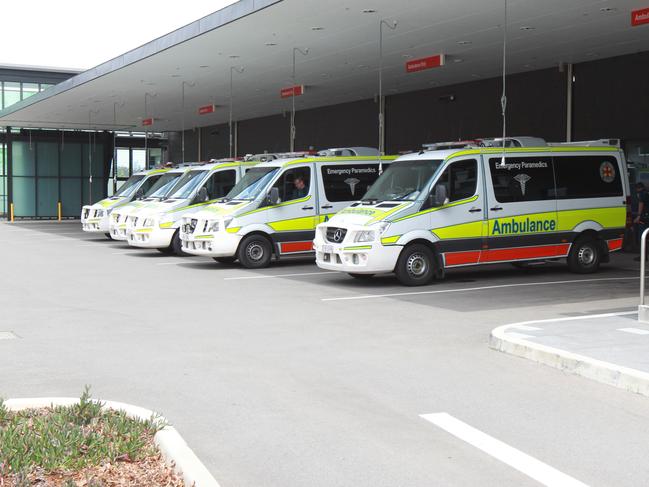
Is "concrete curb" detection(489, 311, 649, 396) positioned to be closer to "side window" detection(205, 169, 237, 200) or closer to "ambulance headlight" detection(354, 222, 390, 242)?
"ambulance headlight" detection(354, 222, 390, 242)

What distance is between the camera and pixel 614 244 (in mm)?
16906

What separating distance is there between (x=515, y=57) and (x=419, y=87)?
677 cm

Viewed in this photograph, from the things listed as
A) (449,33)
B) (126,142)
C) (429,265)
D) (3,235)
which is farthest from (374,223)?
(126,142)

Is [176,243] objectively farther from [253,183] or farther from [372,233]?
[372,233]

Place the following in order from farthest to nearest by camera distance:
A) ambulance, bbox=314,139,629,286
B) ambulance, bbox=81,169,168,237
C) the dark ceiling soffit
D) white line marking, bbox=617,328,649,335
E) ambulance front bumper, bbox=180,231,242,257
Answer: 1. ambulance, bbox=81,169,168,237
2. the dark ceiling soffit
3. ambulance front bumper, bbox=180,231,242,257
4. ambulance, bbox=314,139,629,286
5. white line marking, bbox=617,328,649,335

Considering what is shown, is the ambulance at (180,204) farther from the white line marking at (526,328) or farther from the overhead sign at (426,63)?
the white line marking at (526,328)

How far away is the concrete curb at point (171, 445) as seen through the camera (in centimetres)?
461

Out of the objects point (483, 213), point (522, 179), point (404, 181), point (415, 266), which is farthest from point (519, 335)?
point (522, 179)

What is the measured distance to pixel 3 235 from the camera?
31.2m

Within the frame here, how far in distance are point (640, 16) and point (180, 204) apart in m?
10.7

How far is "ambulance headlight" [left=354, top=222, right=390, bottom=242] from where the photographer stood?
14.3 m

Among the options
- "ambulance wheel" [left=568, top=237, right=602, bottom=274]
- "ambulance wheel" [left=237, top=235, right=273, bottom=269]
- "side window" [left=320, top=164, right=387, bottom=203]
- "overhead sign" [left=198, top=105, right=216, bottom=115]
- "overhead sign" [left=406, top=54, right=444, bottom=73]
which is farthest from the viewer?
"overhead sign" [left=198, top=105, right=216, bottom=115]

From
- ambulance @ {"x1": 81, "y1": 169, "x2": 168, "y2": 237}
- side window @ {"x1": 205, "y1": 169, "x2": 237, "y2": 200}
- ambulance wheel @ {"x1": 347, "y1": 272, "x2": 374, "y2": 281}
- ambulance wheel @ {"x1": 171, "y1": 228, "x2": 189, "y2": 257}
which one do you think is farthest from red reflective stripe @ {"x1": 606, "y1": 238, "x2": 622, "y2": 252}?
ambulance @ {"x1": 81, "y1": 169, "x2": 168, "y2": 237}

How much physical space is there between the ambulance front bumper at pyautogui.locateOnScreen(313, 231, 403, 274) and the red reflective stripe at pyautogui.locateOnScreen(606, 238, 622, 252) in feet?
15.7
